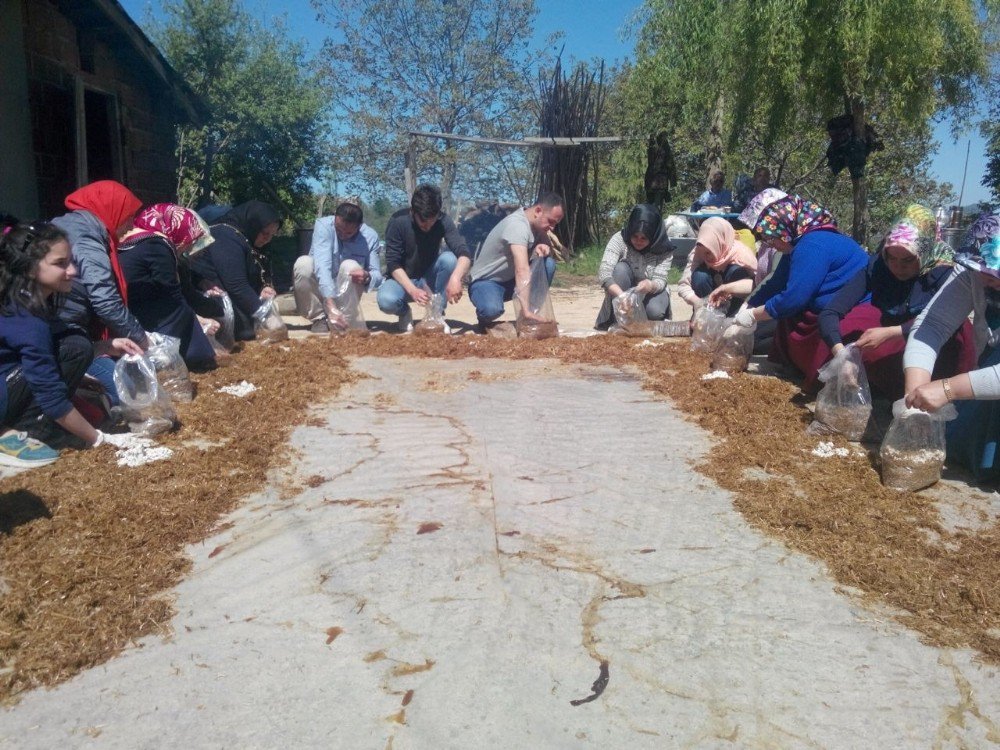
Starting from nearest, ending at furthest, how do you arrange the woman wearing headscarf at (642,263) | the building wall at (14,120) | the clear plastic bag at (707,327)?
the clear plastic bag at (707,327)
the woman wearing headscarf at (642,263)
the building wall at (14,120)

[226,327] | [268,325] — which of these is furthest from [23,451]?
[268,325]

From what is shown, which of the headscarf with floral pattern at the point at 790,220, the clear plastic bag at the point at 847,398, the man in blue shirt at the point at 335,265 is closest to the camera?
the clear plastic bag at the point at 847,398

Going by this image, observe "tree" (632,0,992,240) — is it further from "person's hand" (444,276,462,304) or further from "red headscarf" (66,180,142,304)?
"red headscarf" (66,180,142,304)

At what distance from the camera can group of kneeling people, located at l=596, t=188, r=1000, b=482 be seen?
3.81 meters

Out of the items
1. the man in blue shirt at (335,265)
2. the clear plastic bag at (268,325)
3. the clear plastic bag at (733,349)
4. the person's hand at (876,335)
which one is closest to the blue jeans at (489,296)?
the man in blue shirt at (335,265)

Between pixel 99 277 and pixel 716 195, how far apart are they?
35.8 feet

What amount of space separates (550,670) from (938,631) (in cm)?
119

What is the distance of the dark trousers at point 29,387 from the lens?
13.3ft

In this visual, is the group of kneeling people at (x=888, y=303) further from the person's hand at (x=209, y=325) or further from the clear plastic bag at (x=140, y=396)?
the clear plastic bag at (x=140, y=396)

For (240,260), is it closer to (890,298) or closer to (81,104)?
(81,104)

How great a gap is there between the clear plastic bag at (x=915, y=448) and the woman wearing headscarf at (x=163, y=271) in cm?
430

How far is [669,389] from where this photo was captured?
18.4 feet

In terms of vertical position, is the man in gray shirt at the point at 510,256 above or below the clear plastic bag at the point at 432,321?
above

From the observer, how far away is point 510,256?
7.47m
